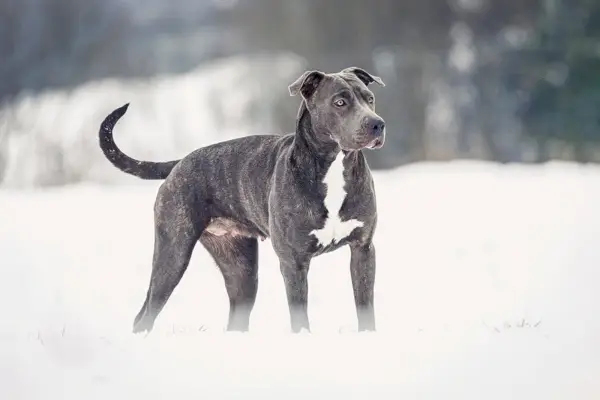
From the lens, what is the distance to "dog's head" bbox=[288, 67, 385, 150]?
14.6ft

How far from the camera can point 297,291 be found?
468 centimetres

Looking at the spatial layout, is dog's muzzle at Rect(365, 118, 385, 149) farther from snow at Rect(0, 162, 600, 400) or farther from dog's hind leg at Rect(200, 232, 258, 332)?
dog's hind leg at Rect(200, 232, 258, 332)

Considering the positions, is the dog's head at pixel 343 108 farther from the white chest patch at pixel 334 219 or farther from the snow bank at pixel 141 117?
the snow bank at pixel 141 117

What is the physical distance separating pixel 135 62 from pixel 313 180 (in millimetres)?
9636

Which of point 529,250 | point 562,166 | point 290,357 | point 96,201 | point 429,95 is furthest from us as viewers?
point 429,95

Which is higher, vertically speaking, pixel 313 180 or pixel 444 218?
pixel 313 180

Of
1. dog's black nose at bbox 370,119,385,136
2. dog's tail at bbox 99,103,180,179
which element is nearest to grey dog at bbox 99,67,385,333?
dog's black nose at bbox 370,119,385,136

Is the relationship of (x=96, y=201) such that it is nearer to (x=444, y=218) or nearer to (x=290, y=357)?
(x=444, y=218)

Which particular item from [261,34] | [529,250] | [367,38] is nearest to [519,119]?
[367,38]

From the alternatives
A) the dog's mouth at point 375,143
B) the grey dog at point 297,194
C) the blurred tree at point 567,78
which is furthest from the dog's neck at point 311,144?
the blurred tree at point 567,78

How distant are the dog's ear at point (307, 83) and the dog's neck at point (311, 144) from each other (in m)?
0.09

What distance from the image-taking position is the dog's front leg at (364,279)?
15.6 ft

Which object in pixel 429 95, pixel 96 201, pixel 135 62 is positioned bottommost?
pixel 96 201

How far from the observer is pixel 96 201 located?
35.9ft
